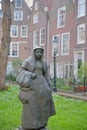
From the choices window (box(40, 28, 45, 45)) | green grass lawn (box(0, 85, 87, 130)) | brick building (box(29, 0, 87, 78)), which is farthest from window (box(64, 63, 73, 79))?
green grass lawn (box(0, 85, 87, 130))

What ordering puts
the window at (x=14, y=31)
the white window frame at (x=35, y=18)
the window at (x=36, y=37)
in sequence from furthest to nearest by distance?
the window at (x=14, y=31)
the white window frame at (x=35, y=18)
the window at (x=36, y=37)

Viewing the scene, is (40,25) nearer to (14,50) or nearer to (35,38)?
(35,38)

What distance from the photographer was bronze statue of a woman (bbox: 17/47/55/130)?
5848 millimetres

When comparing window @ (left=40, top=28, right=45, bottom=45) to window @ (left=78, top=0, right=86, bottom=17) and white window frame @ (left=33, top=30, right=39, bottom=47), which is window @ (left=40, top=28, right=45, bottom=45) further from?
window @ (left=78, top=0, right=86, bottom=17)

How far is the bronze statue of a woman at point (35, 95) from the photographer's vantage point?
585cm

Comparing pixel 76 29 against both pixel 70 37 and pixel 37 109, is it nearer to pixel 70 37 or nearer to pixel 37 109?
pixel 70 37

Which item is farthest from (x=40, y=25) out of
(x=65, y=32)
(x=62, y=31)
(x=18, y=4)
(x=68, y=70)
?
(x=18, y=4)

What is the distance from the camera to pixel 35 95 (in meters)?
5.84

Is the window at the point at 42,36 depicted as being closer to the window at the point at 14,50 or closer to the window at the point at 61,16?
the window at the point at 61,16

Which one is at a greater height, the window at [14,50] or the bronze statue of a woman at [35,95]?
the window at [14,50]

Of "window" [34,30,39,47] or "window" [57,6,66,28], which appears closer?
"window" [57,6,66,28]

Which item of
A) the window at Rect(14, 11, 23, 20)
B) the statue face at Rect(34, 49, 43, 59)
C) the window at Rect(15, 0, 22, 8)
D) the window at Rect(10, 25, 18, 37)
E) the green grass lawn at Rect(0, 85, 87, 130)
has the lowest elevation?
the green grass lawn at Rect(0, 85, 87, 130)

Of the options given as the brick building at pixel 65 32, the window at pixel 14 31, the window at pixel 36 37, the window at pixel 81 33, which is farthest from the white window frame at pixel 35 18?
the window at pixel 81 33

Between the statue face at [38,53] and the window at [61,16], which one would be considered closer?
the statue face at [38,53]
